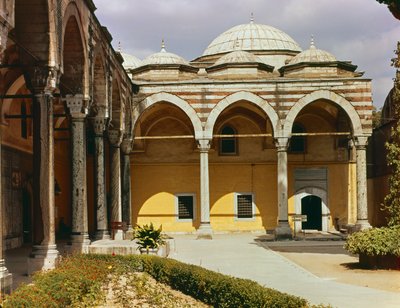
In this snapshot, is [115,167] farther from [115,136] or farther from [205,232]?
[205,232]

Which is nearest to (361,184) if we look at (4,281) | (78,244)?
(78,244)

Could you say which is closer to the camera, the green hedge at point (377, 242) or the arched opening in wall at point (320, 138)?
the green hedge at point (377, 242)

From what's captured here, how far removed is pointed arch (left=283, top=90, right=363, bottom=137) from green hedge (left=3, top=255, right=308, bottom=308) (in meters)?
12.5

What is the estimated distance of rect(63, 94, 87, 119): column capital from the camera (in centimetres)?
1562

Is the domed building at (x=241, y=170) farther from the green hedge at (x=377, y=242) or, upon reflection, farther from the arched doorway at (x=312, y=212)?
the green hedge at (x=377, y=242)

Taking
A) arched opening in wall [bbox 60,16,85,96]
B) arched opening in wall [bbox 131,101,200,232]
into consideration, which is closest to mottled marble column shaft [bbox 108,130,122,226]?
arched opening in wall [bbox 131,101,200,232]

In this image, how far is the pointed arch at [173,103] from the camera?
25.0m

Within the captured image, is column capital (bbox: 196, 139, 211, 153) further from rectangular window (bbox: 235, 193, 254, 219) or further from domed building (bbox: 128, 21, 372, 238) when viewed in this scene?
rectangular window (bbox: 235, 193, 254, 219)

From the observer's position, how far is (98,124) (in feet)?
61.7

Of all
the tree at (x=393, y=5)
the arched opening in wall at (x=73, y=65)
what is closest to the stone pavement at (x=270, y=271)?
the arched opening in wall at (x=73, y=65)

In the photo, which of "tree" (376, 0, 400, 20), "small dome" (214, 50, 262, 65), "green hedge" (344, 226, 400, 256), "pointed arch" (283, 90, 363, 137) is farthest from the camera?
"small dome" (214, 50, 262, 65)

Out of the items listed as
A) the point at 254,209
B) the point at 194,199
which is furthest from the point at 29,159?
the point at 254,209

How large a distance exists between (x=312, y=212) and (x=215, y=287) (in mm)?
19764

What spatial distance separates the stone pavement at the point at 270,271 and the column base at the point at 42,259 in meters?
3.74
